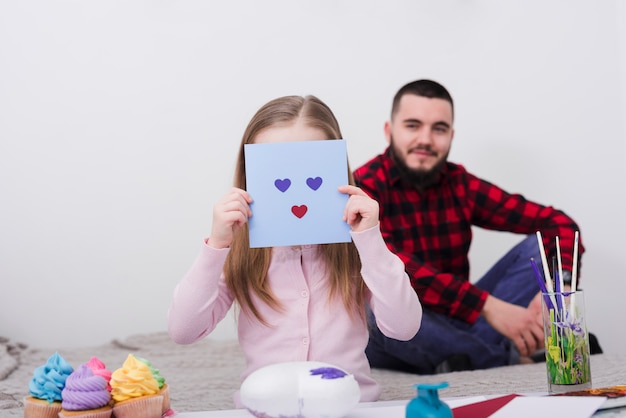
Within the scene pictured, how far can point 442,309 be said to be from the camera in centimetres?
196

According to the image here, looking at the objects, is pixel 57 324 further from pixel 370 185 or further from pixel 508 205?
pixel 508 205

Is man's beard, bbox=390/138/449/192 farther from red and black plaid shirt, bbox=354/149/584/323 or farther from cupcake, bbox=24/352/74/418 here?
cupcake, bbox=24/352/74/418

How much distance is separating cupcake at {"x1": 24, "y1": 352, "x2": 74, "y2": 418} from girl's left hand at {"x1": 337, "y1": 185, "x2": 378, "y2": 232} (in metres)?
0.45

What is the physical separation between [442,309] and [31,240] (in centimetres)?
147

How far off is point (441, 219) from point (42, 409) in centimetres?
148

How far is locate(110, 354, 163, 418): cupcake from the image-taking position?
90 cm

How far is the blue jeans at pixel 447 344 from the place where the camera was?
75.2 inches

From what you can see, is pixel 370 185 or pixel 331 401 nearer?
pixel 331 401

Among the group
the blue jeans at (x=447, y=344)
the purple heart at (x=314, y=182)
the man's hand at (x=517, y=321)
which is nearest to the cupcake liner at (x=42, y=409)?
the purple heart at (x=314, y=182)

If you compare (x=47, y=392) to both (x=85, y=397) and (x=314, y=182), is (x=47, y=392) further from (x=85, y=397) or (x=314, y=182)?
(x=314, y=182)

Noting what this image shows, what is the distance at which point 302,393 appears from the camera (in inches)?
33.2

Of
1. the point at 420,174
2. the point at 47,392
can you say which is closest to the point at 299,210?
the point at 47,392

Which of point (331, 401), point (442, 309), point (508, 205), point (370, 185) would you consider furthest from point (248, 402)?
point (508, 205)

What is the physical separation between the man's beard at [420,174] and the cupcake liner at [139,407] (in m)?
1.38
